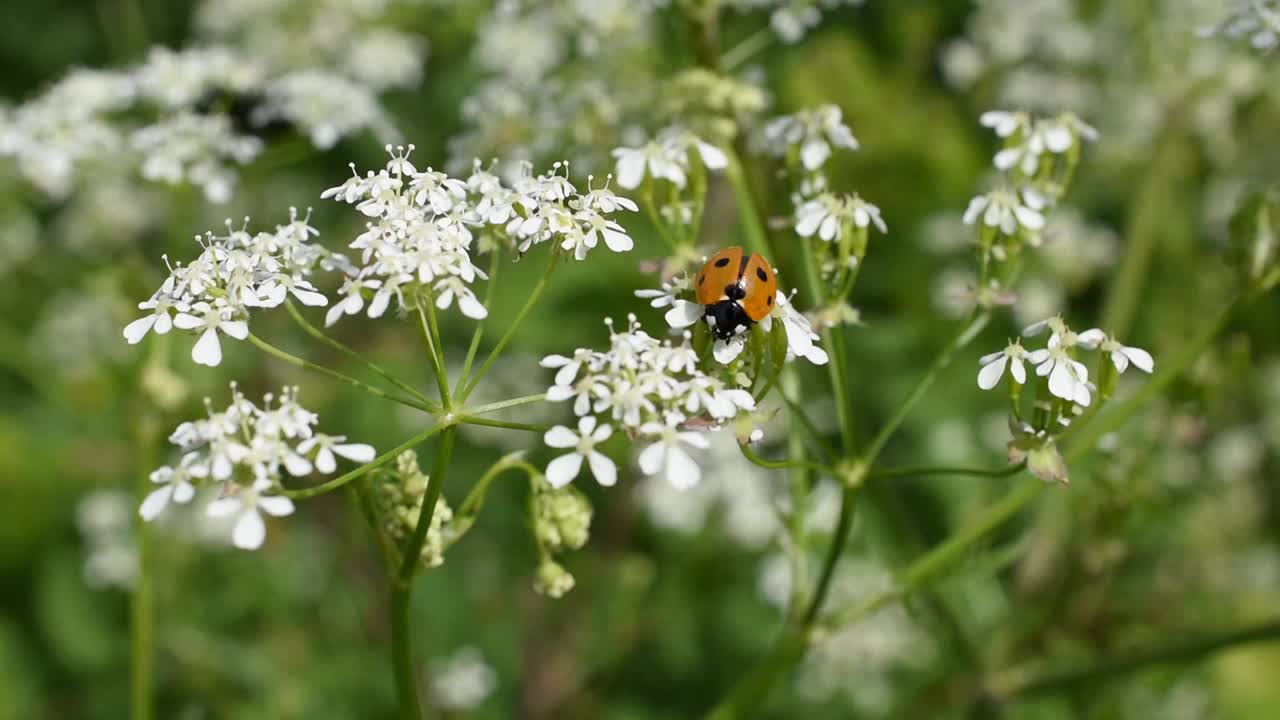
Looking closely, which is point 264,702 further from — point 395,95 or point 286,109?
point 395,95

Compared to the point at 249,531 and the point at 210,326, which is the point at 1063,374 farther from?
the point at 210,326

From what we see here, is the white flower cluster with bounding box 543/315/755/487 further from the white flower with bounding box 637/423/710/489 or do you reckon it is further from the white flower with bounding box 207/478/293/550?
the white flower with bounding box 207/478/293/550

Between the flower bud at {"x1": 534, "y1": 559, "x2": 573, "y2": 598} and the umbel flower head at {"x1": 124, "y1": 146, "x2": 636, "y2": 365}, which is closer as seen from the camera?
the umbel flower head at {"x1": 124, "y1": 146, "x2": 636, "y2": 365}

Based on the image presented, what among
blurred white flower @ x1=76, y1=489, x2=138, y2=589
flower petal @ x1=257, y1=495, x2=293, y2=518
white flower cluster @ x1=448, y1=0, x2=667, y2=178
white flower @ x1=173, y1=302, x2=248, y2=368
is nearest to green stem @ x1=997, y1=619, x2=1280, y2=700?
white flower cluster @ x1=448, y1=0, x2=667, y2=178

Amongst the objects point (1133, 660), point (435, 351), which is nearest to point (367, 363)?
point (435, 351)

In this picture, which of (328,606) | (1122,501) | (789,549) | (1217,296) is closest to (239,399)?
(789,549)

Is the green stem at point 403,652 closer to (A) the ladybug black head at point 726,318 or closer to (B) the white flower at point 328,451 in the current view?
(B) the white flower at point 328,451

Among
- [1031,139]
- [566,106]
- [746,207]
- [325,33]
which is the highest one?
[325,33]
